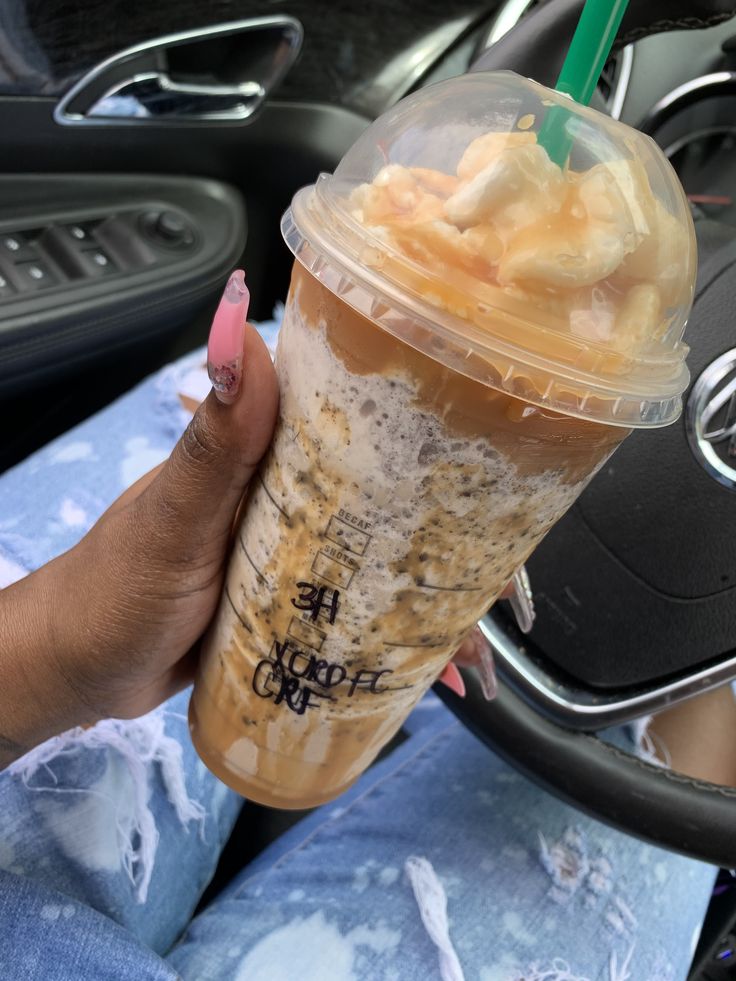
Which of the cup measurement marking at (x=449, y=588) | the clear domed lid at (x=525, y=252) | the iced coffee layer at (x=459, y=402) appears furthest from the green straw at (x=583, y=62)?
the cup measurement marking at (x=449, y=588)

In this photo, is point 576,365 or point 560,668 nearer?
point 576,365

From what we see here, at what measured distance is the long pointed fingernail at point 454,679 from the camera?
78 cm

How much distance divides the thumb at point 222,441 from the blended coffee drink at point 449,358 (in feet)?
0.06

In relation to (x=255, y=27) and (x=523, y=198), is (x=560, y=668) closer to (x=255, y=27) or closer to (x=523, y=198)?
(x=523, y=198)

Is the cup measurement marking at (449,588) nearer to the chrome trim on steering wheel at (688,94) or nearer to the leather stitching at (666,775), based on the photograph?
the leather stitching at (666,775)

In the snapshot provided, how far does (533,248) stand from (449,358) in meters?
0.07

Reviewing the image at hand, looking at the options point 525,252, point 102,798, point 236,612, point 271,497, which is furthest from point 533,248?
point 102,798

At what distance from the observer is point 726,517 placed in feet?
2.45

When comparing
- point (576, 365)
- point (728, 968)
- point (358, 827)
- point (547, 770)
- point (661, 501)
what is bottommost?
point (728, 968)

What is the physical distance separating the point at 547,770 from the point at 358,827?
23 centimetres

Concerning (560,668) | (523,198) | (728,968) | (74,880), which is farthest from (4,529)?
(728,968)

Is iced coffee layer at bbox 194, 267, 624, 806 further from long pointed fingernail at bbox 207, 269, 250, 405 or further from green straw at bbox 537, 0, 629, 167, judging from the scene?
green straw at bbox 537, 0, 629, 167

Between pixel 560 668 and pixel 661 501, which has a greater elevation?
pixel 661 501

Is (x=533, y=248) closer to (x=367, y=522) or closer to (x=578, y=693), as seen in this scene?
(x=367, y=522)
